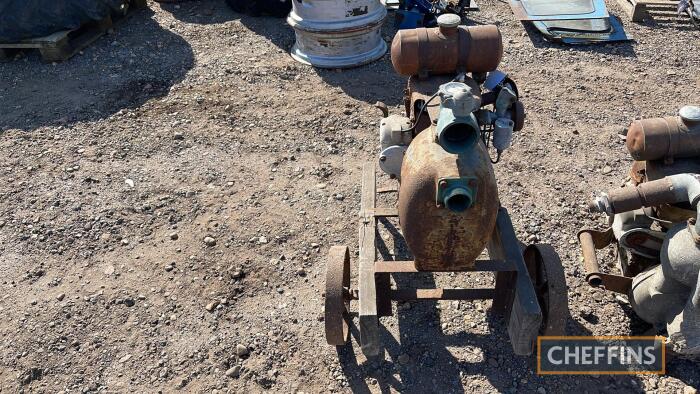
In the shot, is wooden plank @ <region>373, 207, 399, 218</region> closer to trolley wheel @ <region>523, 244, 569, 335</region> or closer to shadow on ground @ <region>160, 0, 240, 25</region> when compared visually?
trolley wheel @ <region>523, 244, 569, 335</region>

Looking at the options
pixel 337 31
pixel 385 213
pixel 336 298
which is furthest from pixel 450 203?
pixel 337 31

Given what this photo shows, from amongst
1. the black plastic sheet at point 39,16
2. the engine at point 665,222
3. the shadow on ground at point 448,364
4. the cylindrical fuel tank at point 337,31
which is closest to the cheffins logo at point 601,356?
the shadow on ground at point 448,364

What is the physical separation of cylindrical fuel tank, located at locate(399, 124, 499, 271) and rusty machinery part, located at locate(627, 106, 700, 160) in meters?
0.91

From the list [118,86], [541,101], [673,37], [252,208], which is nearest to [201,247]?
[252,208]

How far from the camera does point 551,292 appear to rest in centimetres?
241

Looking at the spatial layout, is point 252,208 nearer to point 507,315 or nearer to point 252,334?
point 252,334

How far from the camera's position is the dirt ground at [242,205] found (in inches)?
106

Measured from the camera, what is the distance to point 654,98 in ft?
15.5

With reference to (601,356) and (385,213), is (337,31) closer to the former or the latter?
(385,213)

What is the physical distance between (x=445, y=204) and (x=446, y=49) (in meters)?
1.19

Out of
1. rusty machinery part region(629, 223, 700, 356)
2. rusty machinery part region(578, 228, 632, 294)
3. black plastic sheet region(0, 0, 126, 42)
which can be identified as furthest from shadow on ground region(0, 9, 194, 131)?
Result: rusty machinery part region(629, 223, 700, 356)

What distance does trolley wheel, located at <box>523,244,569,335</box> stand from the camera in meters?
2.41

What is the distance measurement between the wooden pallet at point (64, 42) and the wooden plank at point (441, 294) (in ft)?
16.1

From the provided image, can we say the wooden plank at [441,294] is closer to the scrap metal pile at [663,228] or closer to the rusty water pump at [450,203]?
the rusty water pump at [450,203]
